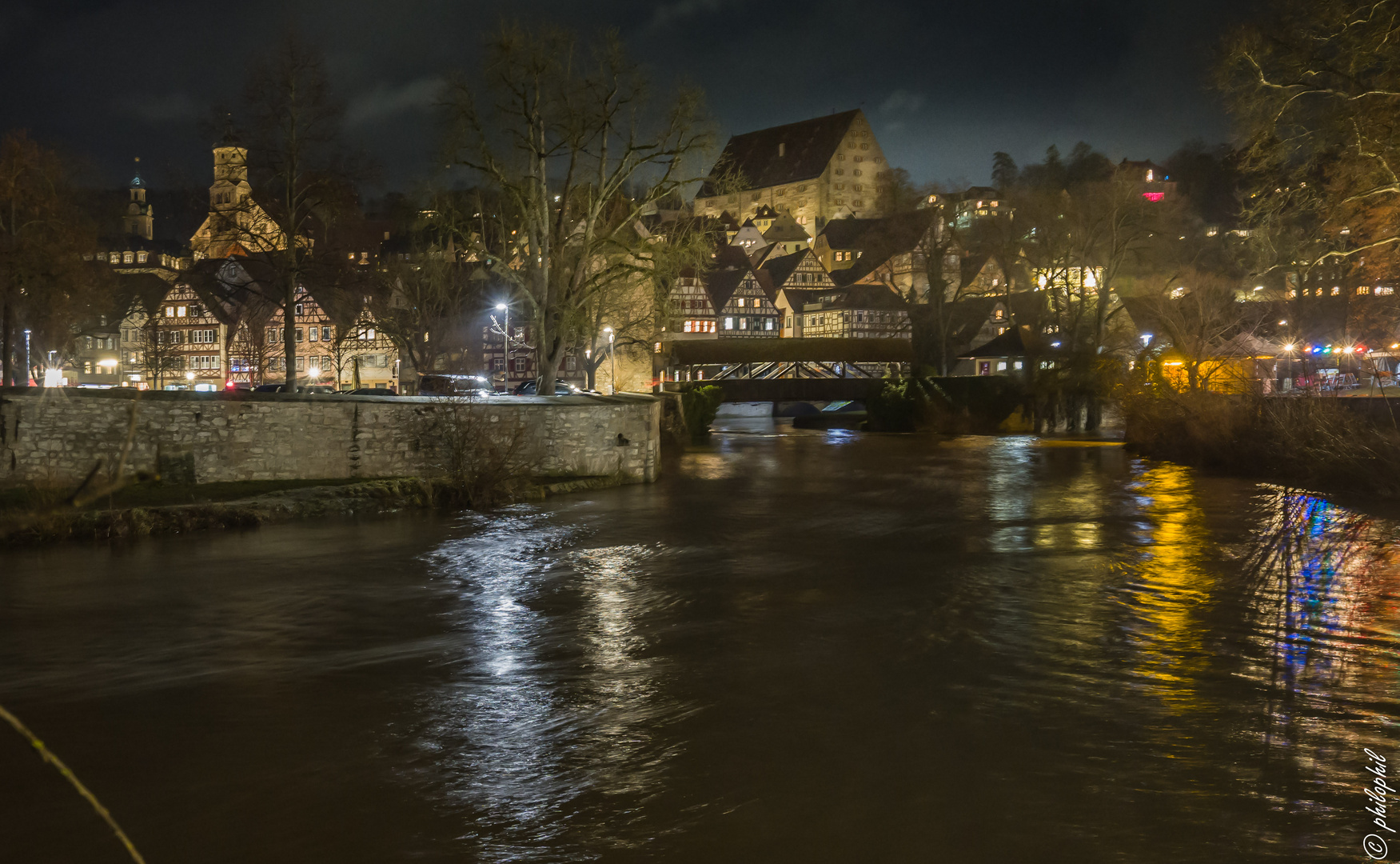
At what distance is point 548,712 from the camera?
985cm

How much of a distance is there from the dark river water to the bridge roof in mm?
47187

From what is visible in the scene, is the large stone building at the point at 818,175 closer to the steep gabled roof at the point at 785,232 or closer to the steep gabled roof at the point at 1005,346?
the steep gabled roof at the point at 785,232

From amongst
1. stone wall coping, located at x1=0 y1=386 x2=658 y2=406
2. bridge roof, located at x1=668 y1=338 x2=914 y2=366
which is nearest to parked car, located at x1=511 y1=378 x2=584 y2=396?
stone wall coping, located at x1=0 y1=386 x2=658 y2=406

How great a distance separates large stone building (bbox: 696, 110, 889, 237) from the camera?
5349 inches

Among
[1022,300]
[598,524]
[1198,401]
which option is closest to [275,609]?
[598,524]

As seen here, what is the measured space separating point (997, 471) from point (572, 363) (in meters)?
27.8

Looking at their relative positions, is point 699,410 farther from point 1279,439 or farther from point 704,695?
point 704,695

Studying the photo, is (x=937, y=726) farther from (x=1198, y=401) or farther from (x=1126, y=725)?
(x=1198, y=401)

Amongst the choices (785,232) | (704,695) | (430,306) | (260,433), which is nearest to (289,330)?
(260,433)

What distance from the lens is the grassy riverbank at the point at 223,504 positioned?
19172 mm

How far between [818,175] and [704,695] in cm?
13016

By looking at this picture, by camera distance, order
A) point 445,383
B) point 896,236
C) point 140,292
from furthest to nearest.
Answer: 1. point 140,292
2. point 896,236
3. point 445,383

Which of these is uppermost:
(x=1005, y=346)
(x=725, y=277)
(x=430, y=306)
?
(x=725, y=277)

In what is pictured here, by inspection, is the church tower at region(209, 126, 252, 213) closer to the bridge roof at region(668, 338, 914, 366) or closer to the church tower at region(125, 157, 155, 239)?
the bridge roof at region(668, 338, 914, 366)
